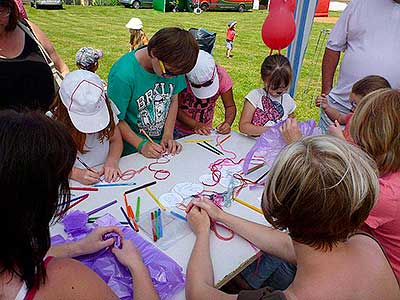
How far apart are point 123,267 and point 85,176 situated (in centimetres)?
58

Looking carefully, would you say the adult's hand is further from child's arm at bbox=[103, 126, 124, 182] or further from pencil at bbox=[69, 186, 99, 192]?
pencil at bbox=[69, 186, 99, 192]

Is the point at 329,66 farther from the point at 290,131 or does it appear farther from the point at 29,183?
the point at 29,183

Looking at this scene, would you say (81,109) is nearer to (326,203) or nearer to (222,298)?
(222,298)

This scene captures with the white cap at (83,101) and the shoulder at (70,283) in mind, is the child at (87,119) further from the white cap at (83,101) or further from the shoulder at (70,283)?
the shoulder at (70,283)

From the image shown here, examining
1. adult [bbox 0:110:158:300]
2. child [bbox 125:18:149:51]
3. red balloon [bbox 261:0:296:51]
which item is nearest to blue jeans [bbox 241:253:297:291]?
adult [bbox 0:110:158:300]

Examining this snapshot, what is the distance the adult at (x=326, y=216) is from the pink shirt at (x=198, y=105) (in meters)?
1.43

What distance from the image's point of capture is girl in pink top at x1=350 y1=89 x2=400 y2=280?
129 centimetres

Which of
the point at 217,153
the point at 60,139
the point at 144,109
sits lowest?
the point at 217,153

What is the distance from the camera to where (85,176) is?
163cm

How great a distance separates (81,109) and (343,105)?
1.75 metres

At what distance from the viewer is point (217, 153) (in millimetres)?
2006

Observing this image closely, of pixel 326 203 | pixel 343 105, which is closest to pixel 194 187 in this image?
pixel 326 203

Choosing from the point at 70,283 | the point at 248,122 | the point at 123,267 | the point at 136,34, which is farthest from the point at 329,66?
the point at 136,34

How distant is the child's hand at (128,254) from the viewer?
115 cm
